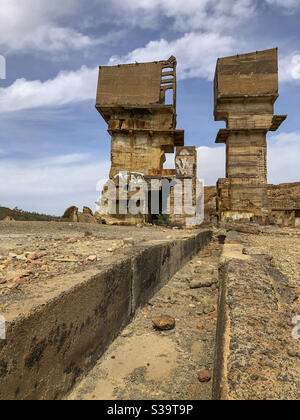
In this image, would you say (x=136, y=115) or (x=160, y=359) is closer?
(x=160, y=359)

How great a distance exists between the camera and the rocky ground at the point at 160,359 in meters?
1.48

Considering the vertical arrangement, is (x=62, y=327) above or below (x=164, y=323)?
above

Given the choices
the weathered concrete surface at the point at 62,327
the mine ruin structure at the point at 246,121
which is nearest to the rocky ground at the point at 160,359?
the weathered concrete surface at the point at 62,327

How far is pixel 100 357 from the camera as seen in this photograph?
1802 mm

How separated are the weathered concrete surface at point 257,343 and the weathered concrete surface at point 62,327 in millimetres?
790

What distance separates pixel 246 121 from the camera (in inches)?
604

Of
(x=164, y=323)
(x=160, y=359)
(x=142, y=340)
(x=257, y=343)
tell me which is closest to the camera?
(x=257, y=343)

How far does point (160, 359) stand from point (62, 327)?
81 centimetres

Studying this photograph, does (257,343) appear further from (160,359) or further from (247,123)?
(247,123)

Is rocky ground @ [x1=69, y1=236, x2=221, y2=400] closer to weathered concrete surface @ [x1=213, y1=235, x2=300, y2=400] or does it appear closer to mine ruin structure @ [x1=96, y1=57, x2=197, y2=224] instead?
weathered concrete surface @ [x1=213, y1=235, x2=300, y2=400]

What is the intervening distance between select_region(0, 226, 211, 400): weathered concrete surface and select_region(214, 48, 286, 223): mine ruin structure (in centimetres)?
1302

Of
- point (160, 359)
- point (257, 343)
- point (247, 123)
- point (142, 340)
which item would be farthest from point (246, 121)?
point (257, 343)

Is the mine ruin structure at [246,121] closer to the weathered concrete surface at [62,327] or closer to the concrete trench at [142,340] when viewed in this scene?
Result: the concrete trench at [142,340]
